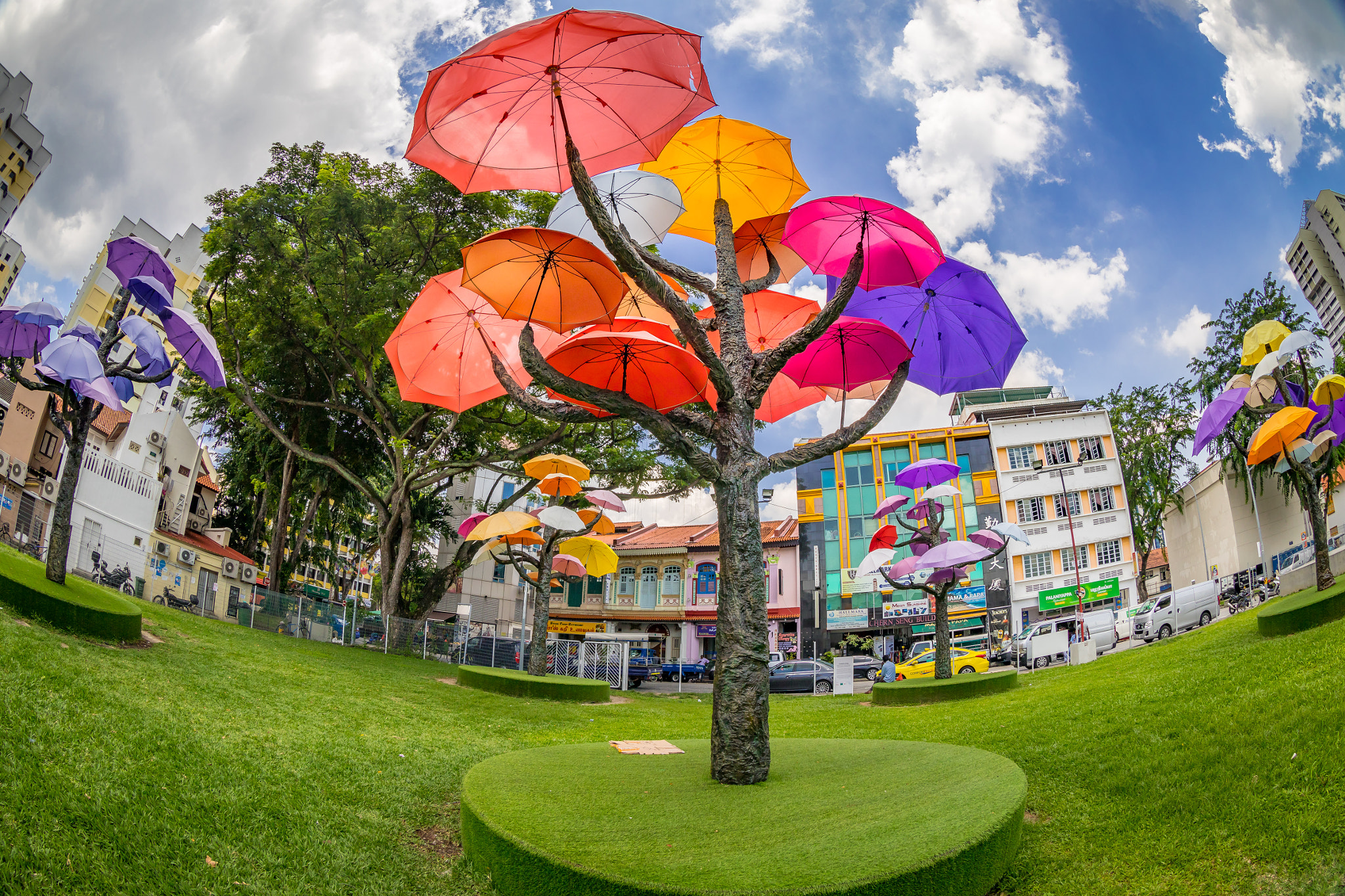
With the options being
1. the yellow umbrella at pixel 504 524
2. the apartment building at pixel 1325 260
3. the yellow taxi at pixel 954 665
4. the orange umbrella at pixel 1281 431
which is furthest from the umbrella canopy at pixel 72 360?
the yellow taxi at pixel 954 665

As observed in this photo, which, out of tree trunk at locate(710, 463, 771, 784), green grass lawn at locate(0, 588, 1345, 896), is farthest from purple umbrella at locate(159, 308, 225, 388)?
tree trunk at locate(710, 463, 771, 784)

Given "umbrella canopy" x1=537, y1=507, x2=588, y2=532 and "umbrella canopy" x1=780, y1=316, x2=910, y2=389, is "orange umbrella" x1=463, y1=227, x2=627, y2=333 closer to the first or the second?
"umbrella canopy" x1=780, y1=316, x2=910, y2=389

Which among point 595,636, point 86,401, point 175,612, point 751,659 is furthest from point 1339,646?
point 595,636

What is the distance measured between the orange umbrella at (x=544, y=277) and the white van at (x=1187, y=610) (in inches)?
876

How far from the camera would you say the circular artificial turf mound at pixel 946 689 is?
15703 millimetres

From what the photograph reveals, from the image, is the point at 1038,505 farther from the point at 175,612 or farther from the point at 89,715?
the point at 89,715

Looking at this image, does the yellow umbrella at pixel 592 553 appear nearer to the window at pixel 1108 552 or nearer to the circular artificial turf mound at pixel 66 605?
the circular artificial turf mound at pixel 66 605

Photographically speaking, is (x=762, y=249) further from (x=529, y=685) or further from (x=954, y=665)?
(x=954, y=665)

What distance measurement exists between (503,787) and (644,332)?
3.99m

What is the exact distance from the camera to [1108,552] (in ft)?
126

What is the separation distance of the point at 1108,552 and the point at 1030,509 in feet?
13.7

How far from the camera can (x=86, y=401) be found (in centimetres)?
1149

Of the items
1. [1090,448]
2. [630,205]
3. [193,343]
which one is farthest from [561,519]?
[1090,448]

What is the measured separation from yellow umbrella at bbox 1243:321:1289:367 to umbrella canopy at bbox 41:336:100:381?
62.2 feet
